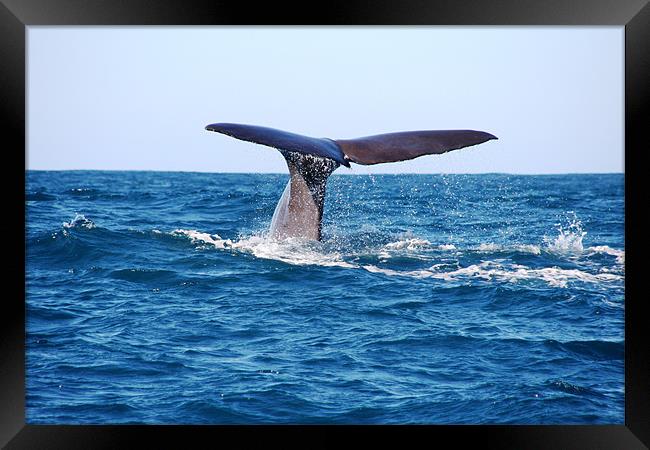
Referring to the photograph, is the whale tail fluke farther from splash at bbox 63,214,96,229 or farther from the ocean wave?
splash at bbox 63,214,96,229

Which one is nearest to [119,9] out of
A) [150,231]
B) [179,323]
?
[179,323]

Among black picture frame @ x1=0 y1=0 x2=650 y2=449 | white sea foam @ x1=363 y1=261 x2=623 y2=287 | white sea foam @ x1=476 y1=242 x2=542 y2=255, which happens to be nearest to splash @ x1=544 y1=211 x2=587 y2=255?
white sea foam @ x1=476 y1=242 x2=542 y2=255

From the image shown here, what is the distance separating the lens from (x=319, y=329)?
30.6 ft

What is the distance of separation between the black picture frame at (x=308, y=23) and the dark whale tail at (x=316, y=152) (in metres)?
1.38

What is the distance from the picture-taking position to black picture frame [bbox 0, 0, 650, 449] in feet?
23.9

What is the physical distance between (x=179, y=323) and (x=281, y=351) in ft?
4.82

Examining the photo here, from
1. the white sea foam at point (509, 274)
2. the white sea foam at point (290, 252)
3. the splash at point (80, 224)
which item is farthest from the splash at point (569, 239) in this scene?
the splash at point (80, 224)

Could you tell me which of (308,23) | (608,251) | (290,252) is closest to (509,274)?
(290,252)

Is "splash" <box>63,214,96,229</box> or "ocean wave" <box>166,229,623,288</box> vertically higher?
"splash" <box>63,214,96,229</box>

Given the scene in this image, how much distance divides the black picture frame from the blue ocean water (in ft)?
0.83

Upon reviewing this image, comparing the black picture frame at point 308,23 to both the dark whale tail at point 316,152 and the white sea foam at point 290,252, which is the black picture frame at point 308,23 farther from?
the white sea foam at point 290,252

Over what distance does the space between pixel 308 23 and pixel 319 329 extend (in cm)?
355

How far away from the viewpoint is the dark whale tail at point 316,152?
8.60 meters

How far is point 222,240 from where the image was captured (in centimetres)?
1293
